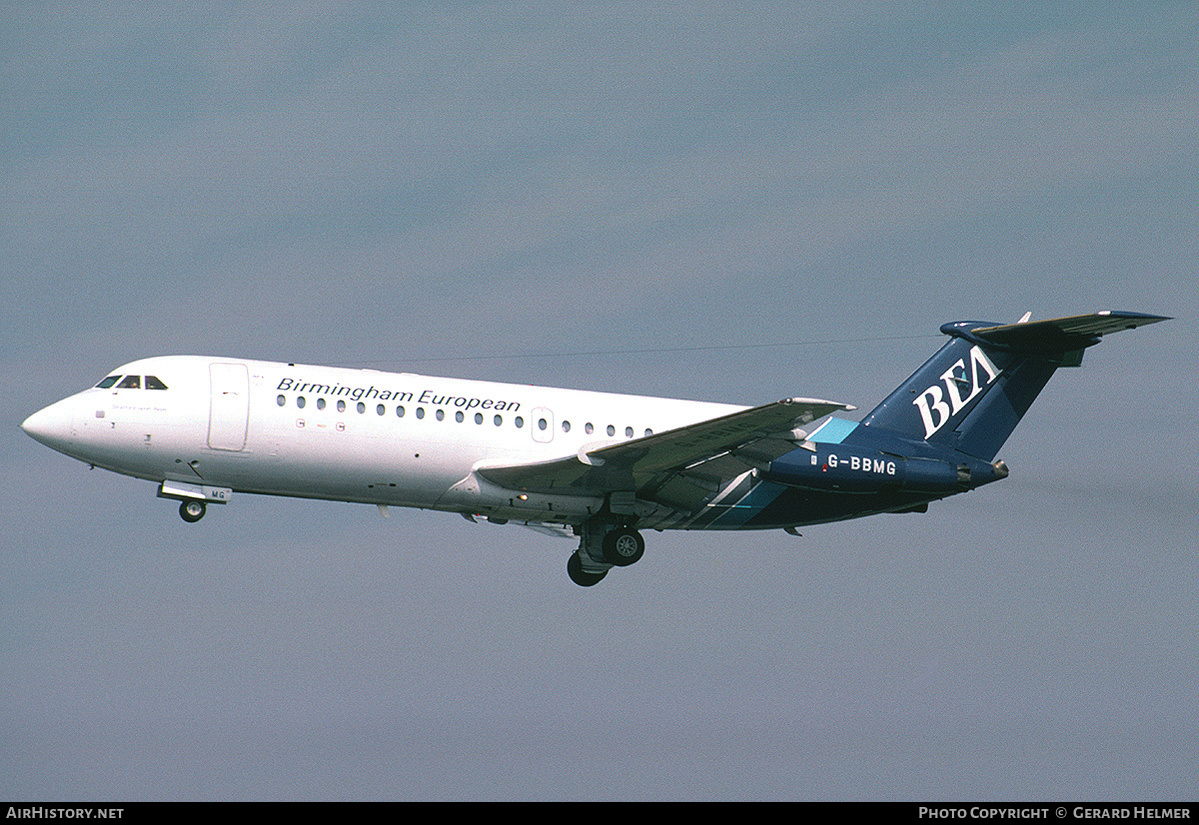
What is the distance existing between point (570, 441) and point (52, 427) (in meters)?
12.0

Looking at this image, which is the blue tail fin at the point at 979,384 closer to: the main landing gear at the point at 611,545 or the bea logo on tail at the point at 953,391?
the bea logo on tail at the point at 953,391

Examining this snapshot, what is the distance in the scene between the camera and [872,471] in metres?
38.2

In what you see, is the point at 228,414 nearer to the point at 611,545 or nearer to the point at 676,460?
the point at 611,545

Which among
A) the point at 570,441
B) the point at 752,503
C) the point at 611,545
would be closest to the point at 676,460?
the point at 570,441

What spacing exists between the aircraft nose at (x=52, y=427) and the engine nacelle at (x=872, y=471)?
16549 millimetres

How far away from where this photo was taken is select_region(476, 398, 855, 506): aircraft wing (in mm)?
33719

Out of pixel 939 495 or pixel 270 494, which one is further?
pixel 939 495

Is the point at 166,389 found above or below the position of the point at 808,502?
above

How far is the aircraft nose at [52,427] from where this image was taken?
33.7 meters

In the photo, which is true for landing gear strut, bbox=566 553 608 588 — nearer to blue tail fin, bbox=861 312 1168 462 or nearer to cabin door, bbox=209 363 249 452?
blue tail fin, bbox=861 312 1168 462

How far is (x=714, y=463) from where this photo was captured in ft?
120
